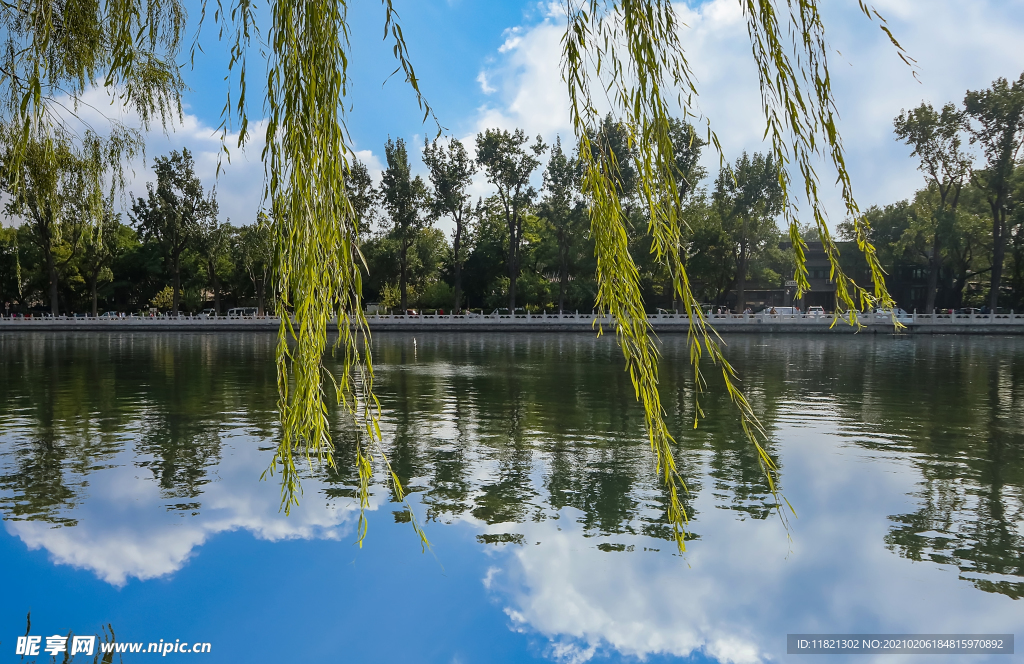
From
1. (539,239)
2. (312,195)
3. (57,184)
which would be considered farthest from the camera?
(539,239)

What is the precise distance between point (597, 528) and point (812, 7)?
4806 millimetres

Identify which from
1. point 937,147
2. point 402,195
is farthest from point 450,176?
point 937,147

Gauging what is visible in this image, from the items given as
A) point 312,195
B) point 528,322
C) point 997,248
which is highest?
point 997,248

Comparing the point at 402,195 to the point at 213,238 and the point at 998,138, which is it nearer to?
the point at 213,238

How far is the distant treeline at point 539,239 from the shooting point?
4406 cm

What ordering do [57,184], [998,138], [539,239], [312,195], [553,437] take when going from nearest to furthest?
[312,195] < [57,184] < [553,437] < [998,138] < [539,239]

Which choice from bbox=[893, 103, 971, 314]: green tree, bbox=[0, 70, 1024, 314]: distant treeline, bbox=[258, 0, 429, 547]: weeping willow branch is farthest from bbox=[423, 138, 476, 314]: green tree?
bbox=[258, 0, 429, 547]: weeping willow branch

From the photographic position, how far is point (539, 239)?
5425 cm

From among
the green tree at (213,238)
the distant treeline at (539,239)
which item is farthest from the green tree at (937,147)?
the green tree at (213,238)

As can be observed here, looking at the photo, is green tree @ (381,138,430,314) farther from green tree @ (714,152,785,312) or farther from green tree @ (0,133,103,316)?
green tree @ (0,133,103,316)

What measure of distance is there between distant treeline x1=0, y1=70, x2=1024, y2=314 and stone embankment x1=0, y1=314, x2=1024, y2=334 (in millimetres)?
2455

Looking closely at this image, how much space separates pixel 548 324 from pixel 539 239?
10.9 m

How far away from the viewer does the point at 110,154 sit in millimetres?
6227

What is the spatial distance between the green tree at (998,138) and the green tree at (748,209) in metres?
11.9
